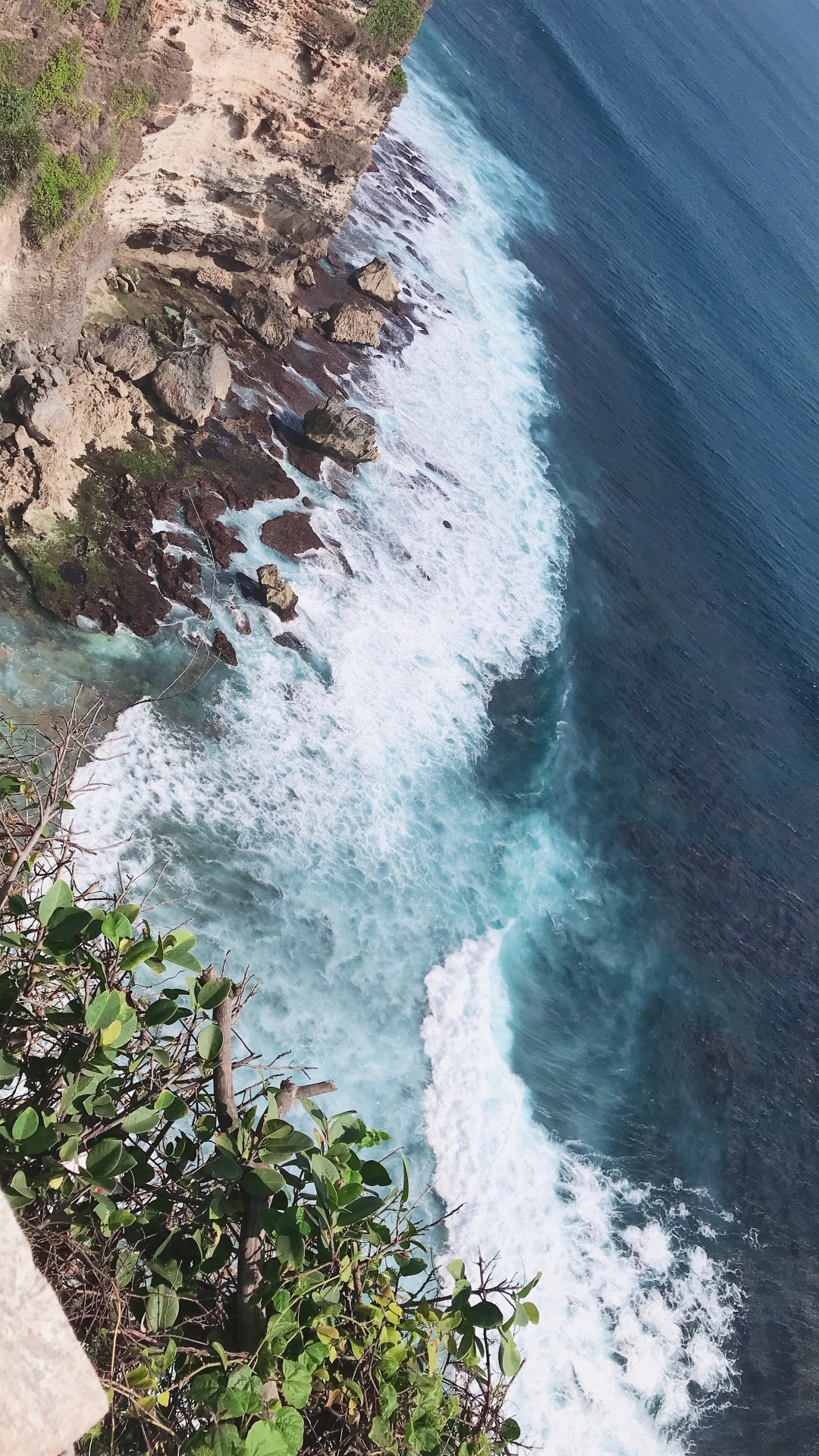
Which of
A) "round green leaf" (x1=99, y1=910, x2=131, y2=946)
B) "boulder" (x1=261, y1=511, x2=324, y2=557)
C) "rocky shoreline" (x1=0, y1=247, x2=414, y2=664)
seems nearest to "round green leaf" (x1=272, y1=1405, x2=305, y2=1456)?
"round green leaf" (x1=99, y1=910, x2=131, y2=946)

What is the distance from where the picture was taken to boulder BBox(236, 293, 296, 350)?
Result: 1001 inches

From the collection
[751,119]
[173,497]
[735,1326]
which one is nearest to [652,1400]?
[735,1326]

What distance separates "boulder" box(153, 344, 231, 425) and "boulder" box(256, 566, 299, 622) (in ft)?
13.1

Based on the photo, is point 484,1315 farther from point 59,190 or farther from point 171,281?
point 171,281

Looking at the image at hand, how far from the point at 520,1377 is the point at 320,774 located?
406 inches

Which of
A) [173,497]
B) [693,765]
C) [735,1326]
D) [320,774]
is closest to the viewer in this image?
[735,1326]

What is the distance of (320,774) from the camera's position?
19.3 metres

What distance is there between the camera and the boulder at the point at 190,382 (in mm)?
21438

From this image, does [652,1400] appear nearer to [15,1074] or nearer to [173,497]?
[15,1074]

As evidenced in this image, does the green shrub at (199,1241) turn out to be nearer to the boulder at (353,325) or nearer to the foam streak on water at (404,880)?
the foam streak on water at (404,880)

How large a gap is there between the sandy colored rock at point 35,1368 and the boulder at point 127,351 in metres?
20.5

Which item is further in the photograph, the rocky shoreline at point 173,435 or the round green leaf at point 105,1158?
the rocky shoreline at point 173,435

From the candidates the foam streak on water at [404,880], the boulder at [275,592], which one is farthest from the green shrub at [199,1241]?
the boulder at [275,592]

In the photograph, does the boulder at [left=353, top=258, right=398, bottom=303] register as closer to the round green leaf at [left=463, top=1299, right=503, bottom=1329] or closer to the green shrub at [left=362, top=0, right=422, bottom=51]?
the green shrub at [left=362, top=0, right=422, bottom=51]
